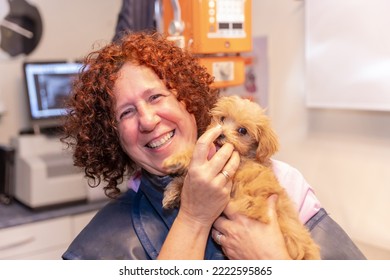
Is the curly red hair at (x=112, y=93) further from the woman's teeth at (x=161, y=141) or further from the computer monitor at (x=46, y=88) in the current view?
the computer monitor at (x=46, y=88)

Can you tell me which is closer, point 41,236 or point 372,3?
point 372,3

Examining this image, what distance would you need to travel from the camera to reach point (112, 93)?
0.96 metres

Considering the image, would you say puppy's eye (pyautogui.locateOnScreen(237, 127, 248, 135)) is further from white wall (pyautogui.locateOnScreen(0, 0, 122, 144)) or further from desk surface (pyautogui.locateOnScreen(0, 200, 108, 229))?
white wall (pyautogui.locateOnScreen(0, 0, 122, 144))

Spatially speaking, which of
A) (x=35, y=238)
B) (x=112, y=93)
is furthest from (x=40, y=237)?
(x=112, y=93)

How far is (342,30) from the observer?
1475 millimetres

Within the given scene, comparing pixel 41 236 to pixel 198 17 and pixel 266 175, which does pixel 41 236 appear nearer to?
pixel 198 17

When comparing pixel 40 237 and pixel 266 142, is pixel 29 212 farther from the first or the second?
pixel 266 142

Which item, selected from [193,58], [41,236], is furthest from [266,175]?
[41,236]

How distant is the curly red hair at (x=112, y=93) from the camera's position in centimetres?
97

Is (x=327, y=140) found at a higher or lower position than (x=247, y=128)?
lower

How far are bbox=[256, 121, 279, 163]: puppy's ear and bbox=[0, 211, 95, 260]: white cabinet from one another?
1.25 meters

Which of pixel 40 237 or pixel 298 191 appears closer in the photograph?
pixel 298 191

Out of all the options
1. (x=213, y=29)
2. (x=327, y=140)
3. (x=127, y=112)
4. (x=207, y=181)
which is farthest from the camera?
(x=327, y=140)
